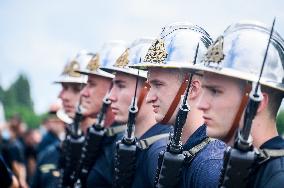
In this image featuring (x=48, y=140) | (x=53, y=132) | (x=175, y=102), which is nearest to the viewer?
(x=175, y=102)

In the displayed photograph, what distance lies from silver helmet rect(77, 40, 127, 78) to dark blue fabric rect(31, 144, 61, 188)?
1.89 m

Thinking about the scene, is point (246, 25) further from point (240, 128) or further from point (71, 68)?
point (71, 68)

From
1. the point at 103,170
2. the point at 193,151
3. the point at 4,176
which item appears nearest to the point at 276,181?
the point at 193,151

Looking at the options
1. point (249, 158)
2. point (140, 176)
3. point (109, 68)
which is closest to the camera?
point (249, 158)

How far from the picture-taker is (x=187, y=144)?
425cm

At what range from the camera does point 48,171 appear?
8367mm

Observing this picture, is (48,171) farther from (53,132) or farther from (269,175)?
(269,175)

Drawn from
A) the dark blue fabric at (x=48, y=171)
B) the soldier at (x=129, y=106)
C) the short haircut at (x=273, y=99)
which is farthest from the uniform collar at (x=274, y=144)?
the dark blue fabric at (x=48, y=171)

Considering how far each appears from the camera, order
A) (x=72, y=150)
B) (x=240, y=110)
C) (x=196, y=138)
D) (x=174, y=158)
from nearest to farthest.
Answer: (x=240, y=110), (x=174, y=158), (x=196, y=138), (x=72, y=150)

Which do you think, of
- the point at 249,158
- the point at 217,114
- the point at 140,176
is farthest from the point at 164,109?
the point at 249,158

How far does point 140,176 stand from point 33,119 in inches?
2768

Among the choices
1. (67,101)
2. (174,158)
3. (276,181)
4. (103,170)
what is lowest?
(103,170)

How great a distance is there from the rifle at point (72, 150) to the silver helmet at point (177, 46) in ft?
9.59

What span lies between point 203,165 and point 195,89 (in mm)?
823
